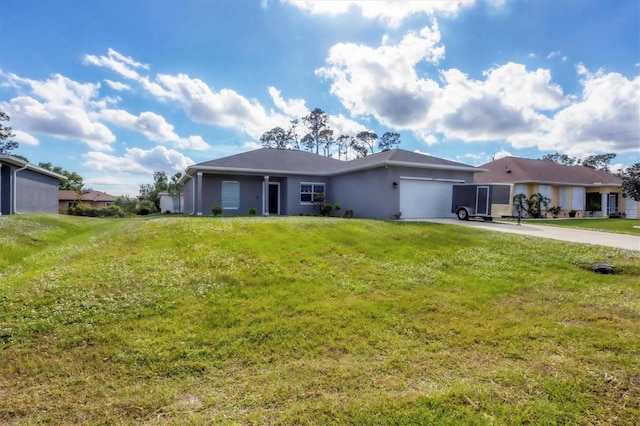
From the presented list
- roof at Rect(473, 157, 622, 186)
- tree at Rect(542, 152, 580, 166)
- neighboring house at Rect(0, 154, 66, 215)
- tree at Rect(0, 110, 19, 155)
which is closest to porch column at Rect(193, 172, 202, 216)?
neighboring house at Rect(0, 154, 66, 215)

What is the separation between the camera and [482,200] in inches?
626

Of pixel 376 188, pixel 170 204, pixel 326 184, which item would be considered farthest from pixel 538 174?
pixel 170 204

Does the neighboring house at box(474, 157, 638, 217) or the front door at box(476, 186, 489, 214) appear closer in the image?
the front door at box(476, 186, 489, 214)

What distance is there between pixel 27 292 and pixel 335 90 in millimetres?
17750

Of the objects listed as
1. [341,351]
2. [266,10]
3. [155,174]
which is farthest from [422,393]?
[155,174]

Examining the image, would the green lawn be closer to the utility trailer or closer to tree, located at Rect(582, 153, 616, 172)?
the utility trailer

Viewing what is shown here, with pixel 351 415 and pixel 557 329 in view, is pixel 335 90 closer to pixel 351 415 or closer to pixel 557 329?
pixel 557 329

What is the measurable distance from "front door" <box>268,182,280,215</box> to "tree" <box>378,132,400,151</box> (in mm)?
27177

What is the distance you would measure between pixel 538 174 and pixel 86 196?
4985 centimetres

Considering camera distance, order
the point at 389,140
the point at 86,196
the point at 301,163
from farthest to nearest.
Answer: the point at 389,140 < the point at 86,196 < the point at 301,163

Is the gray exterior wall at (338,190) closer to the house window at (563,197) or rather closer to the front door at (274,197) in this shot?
the front door at (274,197)

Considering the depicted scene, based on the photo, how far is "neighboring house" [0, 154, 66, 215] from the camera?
53.3ft

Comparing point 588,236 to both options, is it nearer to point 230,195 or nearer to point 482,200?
point 482,200

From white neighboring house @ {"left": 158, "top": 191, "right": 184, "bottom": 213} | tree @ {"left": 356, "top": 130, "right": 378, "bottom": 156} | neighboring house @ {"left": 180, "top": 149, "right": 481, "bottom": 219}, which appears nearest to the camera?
neighboring house @ {"left": 180, "top": 149, "right": 481, "bottom": 219}
